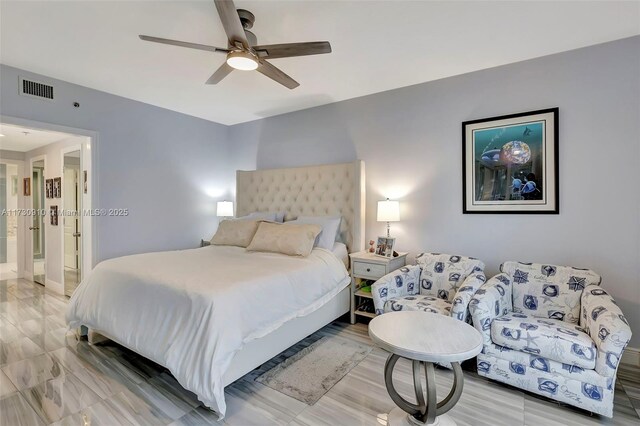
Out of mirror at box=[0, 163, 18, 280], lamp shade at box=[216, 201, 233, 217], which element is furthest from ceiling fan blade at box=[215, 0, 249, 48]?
mirror at box=[0, 163, 18, 280]

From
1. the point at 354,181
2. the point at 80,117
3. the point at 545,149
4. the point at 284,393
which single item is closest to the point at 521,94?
the point at 545,149

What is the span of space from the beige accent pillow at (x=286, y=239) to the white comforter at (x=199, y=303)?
10 cm

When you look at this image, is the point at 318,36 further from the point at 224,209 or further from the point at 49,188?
the point at 49,188

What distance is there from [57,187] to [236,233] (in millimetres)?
3223

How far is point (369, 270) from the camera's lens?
10.4 ft

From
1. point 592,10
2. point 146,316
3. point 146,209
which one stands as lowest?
point 146,316

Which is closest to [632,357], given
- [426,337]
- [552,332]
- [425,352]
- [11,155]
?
[552,332]

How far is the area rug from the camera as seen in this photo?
2.15 meters

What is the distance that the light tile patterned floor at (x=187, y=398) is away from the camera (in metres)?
1.85

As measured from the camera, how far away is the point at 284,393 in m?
2.11

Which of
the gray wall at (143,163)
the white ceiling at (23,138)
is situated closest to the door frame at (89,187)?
the gray wall at (143,163)

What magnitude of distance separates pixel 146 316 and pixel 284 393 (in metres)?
1.11

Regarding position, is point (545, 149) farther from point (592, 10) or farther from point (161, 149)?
point (161, 149)

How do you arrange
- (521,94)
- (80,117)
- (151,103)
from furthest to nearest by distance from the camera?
(151,103)
(80,117)
(521,94)
